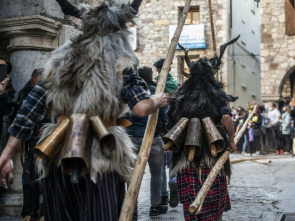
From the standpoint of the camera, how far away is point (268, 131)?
63.3 ft

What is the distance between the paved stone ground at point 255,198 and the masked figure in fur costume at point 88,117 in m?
2.61

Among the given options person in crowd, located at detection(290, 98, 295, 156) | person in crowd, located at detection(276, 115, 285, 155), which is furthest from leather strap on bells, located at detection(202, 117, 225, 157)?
person in crowd, located at detection(276, 115, 285, 155)

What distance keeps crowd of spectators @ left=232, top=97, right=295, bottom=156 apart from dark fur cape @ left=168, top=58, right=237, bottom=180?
12586 millimetres

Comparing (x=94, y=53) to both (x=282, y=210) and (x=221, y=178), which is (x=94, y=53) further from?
(x=282, y=210)

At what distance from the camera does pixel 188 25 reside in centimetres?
2428

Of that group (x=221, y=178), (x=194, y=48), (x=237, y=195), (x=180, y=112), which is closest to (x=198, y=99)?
(x=180, y=112)

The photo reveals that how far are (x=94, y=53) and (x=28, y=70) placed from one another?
9.27 ft

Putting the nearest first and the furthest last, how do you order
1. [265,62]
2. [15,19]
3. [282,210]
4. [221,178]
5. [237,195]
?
[221,178] < [15,19] < [282,210] < [237,195] < [265,62]

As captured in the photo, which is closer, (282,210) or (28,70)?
(28,70)

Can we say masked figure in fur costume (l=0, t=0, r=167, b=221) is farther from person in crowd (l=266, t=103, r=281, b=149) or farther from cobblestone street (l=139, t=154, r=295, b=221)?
person in crowd (l=266, t=103, r=281, b=149)

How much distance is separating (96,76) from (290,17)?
65.6 feet

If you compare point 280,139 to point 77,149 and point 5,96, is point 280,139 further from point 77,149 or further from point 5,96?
point 77,149

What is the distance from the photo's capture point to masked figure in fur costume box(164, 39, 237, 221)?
15.1 ft

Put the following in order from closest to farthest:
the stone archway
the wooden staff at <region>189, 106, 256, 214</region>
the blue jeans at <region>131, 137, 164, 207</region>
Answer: the wooden staff at <region>189, 106, 256, 214</region>, the blue jeans at <region>131, 137, 164, 207</region>, the stone archway
